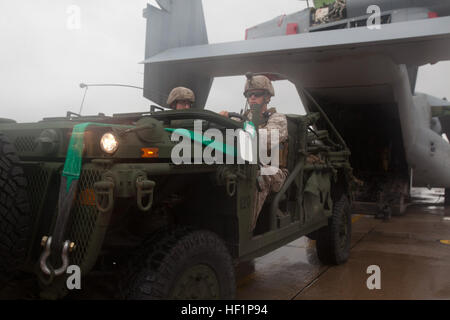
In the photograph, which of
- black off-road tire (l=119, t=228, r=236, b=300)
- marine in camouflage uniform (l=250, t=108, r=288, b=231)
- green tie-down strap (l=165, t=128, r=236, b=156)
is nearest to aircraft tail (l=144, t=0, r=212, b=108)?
marine in camouflage uniform (l=250, t=108, r=288, b=231)

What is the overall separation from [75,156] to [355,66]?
714 centimetres

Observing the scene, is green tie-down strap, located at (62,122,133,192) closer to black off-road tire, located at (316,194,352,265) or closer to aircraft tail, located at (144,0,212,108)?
black off-road tire, located at (316,194,352,265)

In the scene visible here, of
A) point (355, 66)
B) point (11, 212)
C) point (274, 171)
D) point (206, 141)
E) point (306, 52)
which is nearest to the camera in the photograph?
point (11, 212)

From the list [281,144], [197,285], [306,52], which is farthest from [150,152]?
[306,52]

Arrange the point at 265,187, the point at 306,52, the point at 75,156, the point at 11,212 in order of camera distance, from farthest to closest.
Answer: the point at 306,52 < the point at 265,187 < the point at 75,156 < the point at 11,212

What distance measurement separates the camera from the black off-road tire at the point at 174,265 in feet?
6.03

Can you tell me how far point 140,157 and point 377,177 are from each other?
7867 millimetres

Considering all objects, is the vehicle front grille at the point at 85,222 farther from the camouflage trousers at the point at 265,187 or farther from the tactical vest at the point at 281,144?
the tactical vest at the point at 281,144

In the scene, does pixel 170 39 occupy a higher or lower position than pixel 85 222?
higher

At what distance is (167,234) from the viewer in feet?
6.70

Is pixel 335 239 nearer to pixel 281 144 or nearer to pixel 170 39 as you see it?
pixel 281 144

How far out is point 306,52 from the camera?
7535mm

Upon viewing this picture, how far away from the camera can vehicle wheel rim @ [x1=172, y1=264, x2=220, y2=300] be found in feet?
6.43
